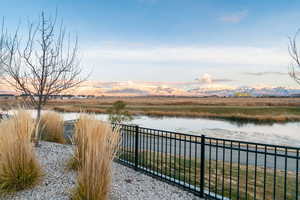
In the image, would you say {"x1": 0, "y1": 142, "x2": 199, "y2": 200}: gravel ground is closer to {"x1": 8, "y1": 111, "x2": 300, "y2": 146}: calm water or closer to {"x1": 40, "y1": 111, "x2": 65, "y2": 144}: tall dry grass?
{"x1": 40, "y1": 111, "x2": 65, "y2": 144}: tall dry grass

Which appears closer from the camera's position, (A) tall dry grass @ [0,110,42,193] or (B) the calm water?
(A) tall dry grass @ [0,110,42,193]

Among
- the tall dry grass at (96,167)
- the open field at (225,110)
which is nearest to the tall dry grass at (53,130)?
the open field at (225,110)

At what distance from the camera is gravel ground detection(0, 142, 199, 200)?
373cm

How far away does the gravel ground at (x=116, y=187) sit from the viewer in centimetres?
373

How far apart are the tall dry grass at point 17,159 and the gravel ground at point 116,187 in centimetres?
17

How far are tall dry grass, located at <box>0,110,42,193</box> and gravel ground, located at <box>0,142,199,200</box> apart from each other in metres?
0.17

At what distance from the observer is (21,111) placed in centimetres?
449

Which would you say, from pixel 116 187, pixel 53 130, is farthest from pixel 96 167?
pixel 53 130

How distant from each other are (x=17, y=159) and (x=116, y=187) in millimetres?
1811

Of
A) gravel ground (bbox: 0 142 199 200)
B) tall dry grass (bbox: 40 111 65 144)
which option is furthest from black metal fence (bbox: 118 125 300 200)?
tall dry grass (bbox: 40 111 65 144)

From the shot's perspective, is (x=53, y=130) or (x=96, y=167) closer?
(x=96, y=167)

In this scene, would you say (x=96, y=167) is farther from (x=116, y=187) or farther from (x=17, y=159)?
(x=17, y=159)

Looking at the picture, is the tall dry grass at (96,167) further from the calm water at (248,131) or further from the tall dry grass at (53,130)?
the calm water at (248,131)

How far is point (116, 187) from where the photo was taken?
165 inches
